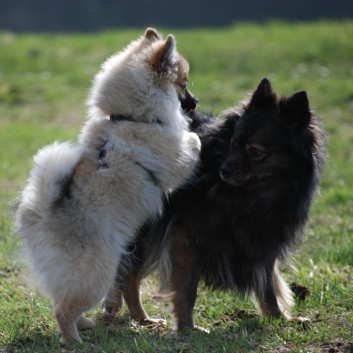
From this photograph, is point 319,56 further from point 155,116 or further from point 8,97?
point 155,116

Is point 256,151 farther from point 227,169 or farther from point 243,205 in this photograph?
point 243,205

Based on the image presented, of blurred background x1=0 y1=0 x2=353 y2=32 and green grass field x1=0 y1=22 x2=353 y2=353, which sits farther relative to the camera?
blurred background x1=0 y1=0 x2=353 y2=32

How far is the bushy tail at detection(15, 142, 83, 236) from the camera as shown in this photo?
3969 mm

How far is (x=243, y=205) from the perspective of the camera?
4305 millimetres

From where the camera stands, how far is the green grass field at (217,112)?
4.07m

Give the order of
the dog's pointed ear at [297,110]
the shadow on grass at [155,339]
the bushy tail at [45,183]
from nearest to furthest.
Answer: the shadow on grass at [155,339]
the bushy tail at [45,183]
the dog's pointed ear at [297,110]

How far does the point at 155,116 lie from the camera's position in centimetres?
436

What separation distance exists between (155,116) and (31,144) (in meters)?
5.63

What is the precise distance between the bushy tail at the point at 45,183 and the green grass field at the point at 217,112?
0.73 metres

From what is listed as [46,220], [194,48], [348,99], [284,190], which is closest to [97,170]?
[46,220]

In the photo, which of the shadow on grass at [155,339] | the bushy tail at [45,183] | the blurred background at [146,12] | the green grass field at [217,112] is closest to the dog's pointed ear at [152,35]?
the bushy tail at [45,183]

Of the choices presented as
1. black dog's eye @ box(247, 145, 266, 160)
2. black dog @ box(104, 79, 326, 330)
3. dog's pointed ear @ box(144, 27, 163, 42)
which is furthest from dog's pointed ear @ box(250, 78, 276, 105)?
dog's pointed ear @ box(144, 27, 163, 42)

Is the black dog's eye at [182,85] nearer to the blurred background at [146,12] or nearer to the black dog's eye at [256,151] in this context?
the black dog's eye at [256,151]

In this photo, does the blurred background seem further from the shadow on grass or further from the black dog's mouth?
the shadow on grass
